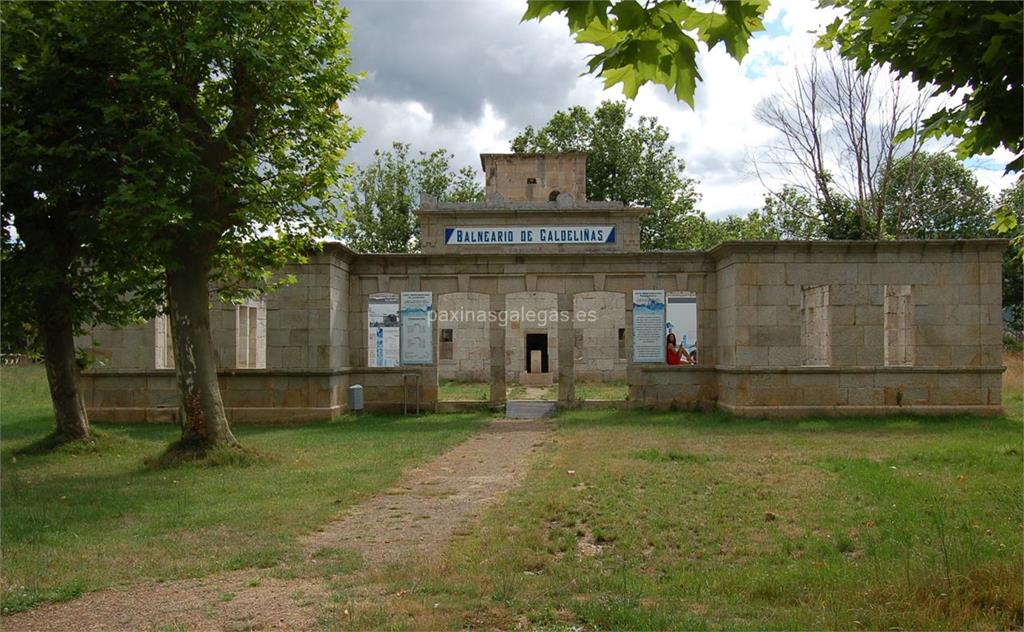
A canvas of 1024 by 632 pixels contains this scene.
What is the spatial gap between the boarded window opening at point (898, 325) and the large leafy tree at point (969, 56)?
14.3m

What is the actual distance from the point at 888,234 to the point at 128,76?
3374cm

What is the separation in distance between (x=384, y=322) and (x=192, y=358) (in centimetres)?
782

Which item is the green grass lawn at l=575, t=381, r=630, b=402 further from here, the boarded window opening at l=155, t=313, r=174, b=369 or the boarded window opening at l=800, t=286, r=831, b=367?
the boarded window opening at l=155, t=313, r=174, b=369

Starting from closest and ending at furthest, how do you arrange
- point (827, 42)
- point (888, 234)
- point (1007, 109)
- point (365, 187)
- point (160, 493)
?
point (1007, 109) → point (827, 42) → point (160, 493) → point (888, 234) → point (365, 187)

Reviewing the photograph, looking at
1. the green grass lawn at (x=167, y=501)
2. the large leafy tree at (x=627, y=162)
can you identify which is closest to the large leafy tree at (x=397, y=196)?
the large leafy tree at (x=627, y=162)

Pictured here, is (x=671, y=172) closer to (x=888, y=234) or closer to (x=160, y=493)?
(x=888, y=234)

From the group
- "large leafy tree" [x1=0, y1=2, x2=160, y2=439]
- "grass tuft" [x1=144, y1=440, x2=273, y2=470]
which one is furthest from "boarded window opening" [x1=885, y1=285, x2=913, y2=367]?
"large leafy tree" [x1=0, y1=2, x2=160, y2=439]

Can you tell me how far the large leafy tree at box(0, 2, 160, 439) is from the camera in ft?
35.3

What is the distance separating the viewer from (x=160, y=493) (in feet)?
32.5

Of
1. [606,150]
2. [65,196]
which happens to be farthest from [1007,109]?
[606,150]

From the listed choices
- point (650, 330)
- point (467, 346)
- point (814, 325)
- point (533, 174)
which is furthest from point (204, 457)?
point (467, 346)

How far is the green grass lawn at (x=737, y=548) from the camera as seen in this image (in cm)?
520

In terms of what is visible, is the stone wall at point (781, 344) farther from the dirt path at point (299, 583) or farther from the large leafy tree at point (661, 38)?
the large leafy tree at point (661, 38)

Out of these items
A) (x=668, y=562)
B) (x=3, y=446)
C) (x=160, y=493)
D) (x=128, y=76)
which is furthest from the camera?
(x=3, y=446)
